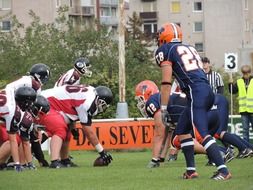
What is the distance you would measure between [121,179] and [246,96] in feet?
34.3

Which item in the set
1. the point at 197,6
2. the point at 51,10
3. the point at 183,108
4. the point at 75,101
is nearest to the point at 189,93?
the point at 183,108

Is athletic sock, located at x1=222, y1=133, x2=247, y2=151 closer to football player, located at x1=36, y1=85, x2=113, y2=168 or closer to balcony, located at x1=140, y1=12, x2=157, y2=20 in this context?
football player, located at x1=36, y1=85, x2=113, y2=168

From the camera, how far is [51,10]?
2943 inches

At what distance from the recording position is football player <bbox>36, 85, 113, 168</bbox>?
652 inches

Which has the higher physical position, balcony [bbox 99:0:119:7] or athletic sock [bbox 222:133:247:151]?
balcony [bbox 99:0:119:7]

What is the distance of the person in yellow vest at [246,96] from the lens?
74.7 feet

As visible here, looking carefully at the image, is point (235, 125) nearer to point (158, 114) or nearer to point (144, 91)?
point (144, 91)

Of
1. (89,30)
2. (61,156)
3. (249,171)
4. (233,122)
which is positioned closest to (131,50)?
(89,30)

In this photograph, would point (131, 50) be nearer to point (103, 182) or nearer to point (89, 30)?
point (89, 30)

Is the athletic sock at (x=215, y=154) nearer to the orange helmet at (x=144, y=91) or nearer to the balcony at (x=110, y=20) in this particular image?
the orange helmet at (x=144, y=91)

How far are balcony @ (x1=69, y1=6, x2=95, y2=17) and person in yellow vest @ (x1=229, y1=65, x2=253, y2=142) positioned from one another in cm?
5666

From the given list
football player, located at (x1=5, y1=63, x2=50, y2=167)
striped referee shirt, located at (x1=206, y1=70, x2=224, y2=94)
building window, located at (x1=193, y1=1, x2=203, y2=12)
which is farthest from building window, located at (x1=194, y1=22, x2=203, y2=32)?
football player, located at (x1=5, y1=63, x2=50, y2=167)

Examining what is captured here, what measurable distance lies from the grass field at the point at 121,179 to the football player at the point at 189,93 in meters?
0.34

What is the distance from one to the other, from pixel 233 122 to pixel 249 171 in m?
12.9
